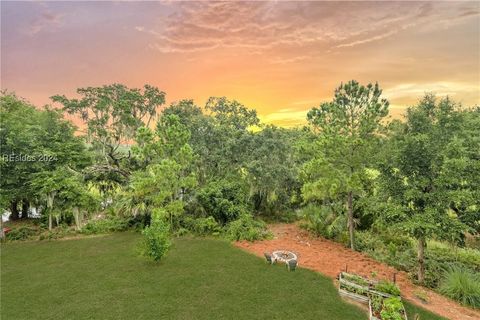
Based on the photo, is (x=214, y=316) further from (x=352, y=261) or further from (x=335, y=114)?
(x=335, y=114)

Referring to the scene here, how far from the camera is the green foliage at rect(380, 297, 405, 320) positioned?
890 centimetres

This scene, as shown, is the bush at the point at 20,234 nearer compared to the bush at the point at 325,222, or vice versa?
the bush at the point at 20,234

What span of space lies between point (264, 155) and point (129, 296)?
14.0 metres

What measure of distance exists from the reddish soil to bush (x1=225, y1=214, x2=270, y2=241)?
Answer: 1.88 ft

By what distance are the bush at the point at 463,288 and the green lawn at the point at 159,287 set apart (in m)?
2.73

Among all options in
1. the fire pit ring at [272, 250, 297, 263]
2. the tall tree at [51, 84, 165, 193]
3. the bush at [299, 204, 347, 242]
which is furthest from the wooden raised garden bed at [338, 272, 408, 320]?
the tall tree at [51, 84, 165, 193]

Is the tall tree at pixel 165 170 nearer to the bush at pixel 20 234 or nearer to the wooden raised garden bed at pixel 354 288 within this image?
the bush at pixel 20 234

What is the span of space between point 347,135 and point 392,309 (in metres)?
9.34

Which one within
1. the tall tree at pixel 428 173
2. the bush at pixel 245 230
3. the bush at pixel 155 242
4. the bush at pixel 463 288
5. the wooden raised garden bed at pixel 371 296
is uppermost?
the tall tree at pixel 428 173

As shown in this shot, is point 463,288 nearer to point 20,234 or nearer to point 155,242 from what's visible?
point 155,242

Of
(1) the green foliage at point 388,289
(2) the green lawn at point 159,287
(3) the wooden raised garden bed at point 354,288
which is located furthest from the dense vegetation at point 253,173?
(3) the wooden raised garden bed at point 354,288

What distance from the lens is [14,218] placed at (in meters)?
24.2

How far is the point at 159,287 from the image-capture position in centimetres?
1167

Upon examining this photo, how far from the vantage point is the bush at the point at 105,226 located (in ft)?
64.3
